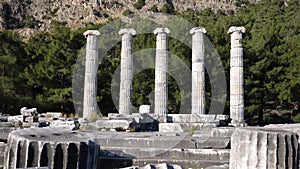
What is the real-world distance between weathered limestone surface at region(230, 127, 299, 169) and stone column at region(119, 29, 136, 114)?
1495cm

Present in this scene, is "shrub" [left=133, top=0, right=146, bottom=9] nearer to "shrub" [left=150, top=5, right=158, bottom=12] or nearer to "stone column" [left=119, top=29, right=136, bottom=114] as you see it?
"shrub" [left=150, top=5, right=158, bottom=12]

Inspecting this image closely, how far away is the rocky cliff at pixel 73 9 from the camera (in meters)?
75.4

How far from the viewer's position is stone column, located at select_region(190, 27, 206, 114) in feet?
66.8

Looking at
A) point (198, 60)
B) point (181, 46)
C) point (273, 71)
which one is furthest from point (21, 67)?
point (273, 71)

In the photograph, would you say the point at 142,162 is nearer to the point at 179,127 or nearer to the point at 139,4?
the point at 179,127

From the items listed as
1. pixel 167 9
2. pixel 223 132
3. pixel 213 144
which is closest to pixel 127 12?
pixel 167 9

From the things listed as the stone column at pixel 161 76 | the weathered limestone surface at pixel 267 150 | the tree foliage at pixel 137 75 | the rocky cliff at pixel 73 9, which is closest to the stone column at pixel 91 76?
the stone column at pixel 161 76

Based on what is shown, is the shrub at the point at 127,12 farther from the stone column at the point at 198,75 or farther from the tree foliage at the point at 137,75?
the stone column at the point at 198,75

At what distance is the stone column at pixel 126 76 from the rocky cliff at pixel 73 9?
5300 centimetres

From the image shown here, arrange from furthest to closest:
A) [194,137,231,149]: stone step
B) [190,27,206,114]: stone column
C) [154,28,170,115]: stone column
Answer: [154,28,170,115]: stone column < [190,27,206,114]: stone column < [194,137,231,149]: stone step

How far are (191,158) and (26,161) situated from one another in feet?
13.0

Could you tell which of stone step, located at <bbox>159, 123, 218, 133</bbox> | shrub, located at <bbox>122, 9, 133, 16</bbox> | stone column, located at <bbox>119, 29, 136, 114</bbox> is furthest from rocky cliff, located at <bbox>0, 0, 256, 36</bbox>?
stone step, located at <bbox>159, 123, 218, 133</bbox>

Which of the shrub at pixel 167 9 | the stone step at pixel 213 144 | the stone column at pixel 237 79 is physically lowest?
the stone step at pixel 213 144

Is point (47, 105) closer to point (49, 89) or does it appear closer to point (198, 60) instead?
point (49, 89)
